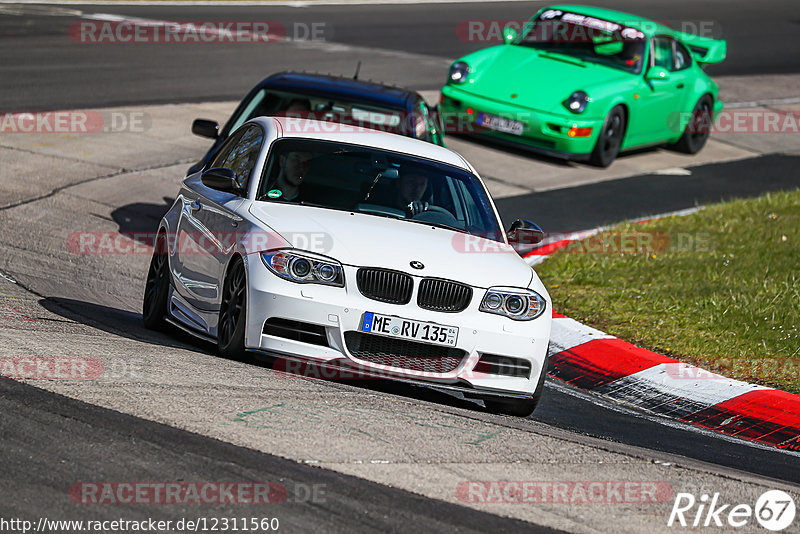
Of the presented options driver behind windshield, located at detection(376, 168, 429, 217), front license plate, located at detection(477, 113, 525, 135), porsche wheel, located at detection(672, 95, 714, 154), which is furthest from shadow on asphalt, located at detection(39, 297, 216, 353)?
porsche wheel, located at detection(672, 95, 714, 154)

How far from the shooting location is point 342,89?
447 inches

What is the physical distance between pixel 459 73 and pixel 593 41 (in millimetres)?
2151

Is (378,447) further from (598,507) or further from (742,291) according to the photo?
(742,291)

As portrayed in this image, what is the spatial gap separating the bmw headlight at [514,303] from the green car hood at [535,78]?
9216 mm

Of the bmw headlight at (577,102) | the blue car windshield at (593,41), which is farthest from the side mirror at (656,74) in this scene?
the bmw headlight at (577,102)

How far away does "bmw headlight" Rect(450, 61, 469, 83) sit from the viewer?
54.9 ft

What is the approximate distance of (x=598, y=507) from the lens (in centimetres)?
537

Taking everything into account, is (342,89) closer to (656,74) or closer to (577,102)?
(577,102)

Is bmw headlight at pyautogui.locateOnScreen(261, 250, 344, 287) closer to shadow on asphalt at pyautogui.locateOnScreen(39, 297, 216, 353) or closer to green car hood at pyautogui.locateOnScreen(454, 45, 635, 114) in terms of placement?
shadow on asphalt at pyautogui.locateOnScreen(39, 297, 216, 353)

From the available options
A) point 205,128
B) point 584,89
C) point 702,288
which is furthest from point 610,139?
point 205,128

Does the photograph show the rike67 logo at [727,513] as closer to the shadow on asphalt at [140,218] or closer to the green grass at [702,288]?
the green grass at [702,288]

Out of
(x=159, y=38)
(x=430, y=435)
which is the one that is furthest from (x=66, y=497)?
(x=159, y=38)

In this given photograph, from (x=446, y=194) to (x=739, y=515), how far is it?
3.34 metres

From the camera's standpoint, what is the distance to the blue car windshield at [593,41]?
17344mm
